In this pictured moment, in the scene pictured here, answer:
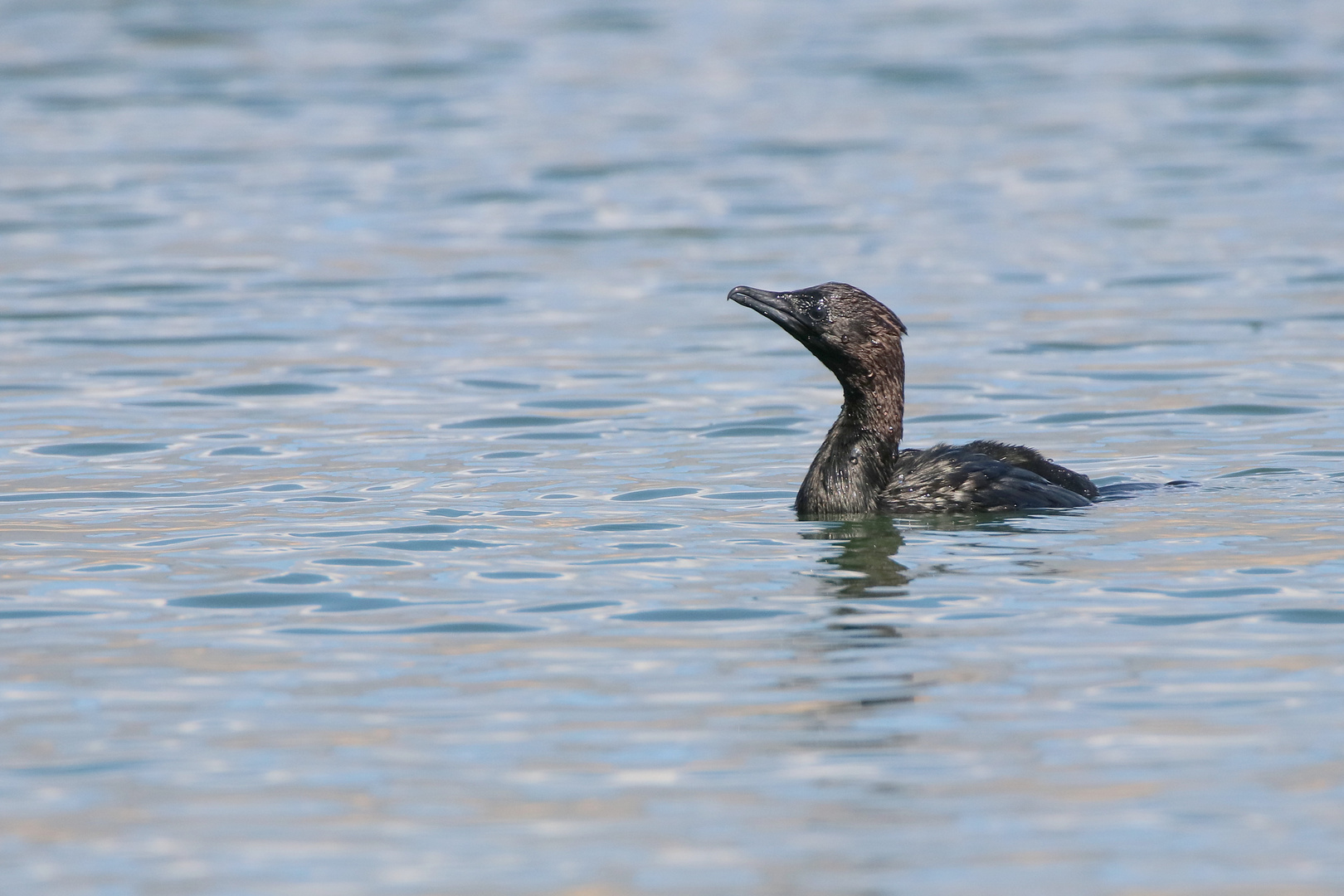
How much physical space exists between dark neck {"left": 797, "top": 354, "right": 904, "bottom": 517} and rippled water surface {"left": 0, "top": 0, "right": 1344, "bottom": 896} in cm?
22

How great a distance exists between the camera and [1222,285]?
17.3 meters

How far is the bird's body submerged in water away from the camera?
Result: 995 centimetres

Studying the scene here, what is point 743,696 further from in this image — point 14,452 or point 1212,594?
point 14,452

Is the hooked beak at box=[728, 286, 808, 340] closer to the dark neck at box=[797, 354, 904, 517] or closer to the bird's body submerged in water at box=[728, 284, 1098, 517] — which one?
the bird's body submerged in water at box=[728, 284, 1098, 517]

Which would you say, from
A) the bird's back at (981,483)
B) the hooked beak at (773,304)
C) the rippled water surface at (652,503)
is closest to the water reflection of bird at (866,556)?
the rippled water surface at (652,503)

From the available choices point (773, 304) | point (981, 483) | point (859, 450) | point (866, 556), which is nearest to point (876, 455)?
point (859, 450)

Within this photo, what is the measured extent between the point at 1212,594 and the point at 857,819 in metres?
2.90

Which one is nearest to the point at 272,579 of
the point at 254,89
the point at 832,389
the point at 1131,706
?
the point at 1131,706

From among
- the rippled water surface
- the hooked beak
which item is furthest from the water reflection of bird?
the hooked beak

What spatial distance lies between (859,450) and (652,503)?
1070 mm

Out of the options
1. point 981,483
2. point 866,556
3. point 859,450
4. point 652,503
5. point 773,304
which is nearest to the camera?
point 866,556

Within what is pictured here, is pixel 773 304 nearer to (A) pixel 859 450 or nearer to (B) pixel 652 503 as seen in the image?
(A) pixel 859 450

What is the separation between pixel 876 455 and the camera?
33.6ft

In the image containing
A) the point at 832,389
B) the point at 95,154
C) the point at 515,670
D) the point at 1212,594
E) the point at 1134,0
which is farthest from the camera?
the point at 1134,0
